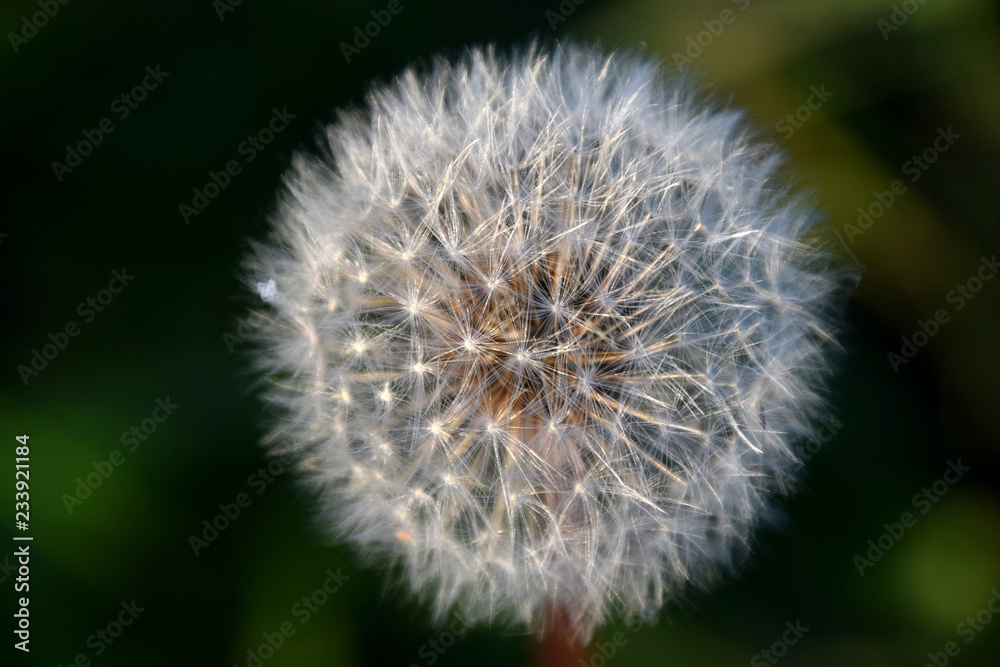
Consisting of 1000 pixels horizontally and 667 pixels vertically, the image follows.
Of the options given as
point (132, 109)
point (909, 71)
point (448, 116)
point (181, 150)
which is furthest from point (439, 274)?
point (909, 71)

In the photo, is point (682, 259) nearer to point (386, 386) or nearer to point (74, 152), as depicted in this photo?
point (386, 386)

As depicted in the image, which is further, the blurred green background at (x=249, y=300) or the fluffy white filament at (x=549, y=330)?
the blurred green background at (x=249, y=300)

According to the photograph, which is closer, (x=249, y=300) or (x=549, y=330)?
(x=549, y=330)

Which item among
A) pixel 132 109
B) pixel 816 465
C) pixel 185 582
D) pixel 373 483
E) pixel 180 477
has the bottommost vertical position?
pixel 185 582

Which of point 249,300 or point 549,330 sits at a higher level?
point 549,330
